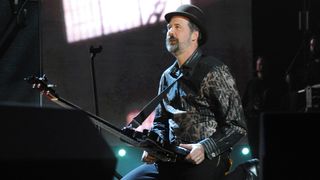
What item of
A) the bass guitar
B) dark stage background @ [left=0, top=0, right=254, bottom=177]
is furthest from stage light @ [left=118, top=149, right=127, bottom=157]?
the bass guitar

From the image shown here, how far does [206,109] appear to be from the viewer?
2.90 m

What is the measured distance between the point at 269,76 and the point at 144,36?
1987mm

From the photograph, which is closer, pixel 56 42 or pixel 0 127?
pixel 0 127

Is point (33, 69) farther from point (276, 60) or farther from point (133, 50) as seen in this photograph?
point (276, 60)

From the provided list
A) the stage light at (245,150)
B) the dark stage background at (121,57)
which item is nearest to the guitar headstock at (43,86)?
the dark stage background at (121,57)

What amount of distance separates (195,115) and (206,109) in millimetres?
68

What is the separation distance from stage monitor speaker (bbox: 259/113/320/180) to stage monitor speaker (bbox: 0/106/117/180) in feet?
1.62

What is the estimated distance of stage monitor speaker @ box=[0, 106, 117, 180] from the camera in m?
1.08

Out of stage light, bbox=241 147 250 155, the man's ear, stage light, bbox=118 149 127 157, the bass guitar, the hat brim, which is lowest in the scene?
stage light, bbox=241 147 250 155

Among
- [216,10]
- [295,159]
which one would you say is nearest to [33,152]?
[295,159]

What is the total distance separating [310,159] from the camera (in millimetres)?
1490

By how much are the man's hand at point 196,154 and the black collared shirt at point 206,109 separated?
0.22 ft

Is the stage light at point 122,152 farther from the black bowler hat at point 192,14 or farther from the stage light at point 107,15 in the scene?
the black bowler hat at point 192,14

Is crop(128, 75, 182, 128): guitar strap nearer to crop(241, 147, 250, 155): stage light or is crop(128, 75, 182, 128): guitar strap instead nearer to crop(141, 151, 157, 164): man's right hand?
crop(141, 151, 157, 164): man's right hand
